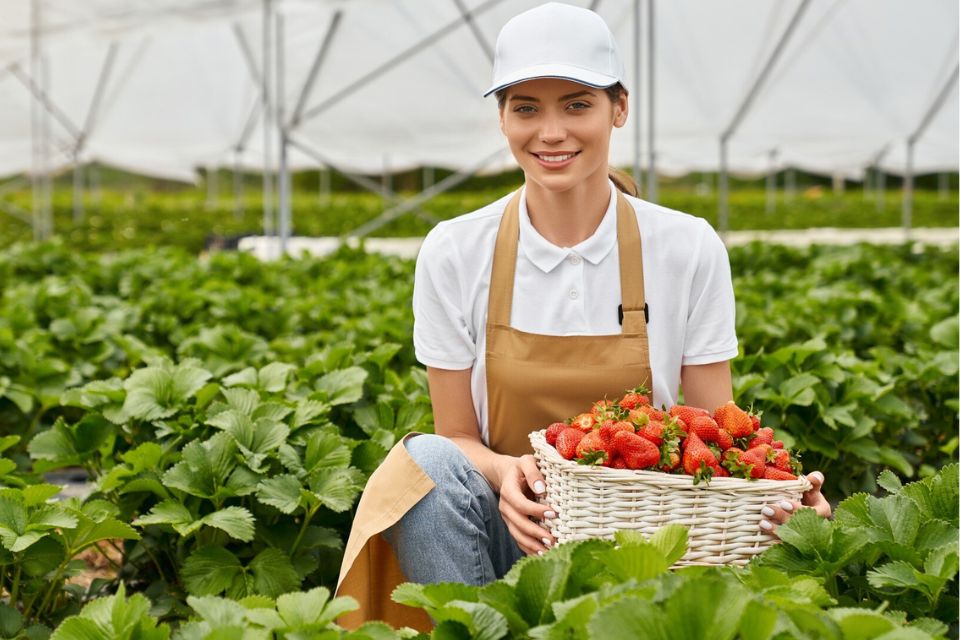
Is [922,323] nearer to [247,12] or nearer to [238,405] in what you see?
[238,405]

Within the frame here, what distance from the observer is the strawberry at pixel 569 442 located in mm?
1906

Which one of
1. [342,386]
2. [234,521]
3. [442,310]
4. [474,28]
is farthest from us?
[474,28]

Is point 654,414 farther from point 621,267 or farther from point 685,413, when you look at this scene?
point 621,267

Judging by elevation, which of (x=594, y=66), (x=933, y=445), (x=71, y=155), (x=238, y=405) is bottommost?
(x=933, y=445)

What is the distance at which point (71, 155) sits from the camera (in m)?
18.1

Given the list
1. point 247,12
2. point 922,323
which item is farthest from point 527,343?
point 247,12

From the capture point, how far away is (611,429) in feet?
6.09

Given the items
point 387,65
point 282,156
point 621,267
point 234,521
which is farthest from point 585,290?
point 387,65

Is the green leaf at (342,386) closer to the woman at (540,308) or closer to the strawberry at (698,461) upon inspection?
the woman at (540,308)

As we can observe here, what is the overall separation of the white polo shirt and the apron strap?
2cm

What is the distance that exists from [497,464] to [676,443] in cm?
48

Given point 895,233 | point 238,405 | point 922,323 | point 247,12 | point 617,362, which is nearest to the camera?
point 617,362

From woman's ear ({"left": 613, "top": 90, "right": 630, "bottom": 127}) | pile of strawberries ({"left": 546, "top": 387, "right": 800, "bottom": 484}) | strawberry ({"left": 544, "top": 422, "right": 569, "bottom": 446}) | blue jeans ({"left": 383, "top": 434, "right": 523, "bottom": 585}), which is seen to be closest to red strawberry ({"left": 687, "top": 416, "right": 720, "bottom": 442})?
pile of strawberries ({"left": 546, "top": 387, "right": 800, "bottom": 484})

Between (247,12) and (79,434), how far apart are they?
8016 mm
